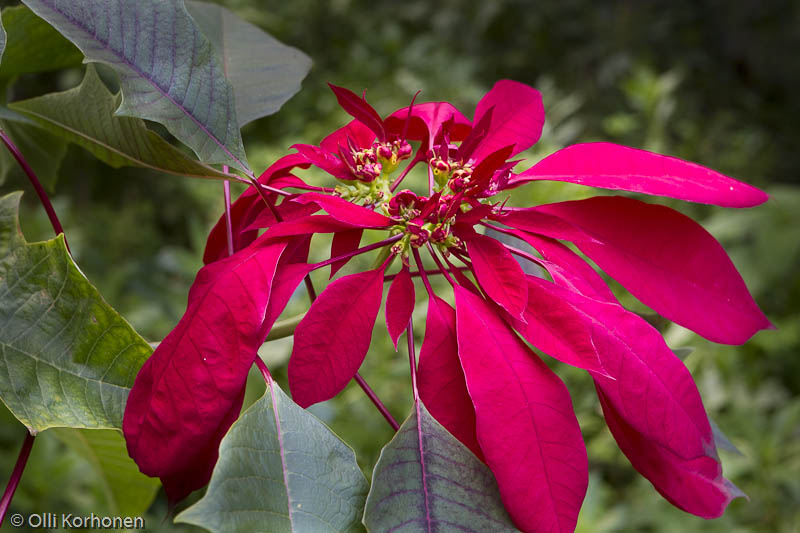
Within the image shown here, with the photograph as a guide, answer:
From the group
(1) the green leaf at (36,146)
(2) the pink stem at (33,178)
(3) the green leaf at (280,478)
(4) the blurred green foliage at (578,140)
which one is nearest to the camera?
(3) the green leaf at (280,478)

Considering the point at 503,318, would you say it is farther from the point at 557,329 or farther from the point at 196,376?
the point at 196,376

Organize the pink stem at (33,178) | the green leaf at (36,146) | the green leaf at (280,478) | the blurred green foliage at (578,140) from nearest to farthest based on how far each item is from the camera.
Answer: the green leaf at (280,478)
the pink stem at (33,178)
the green leaf at (36,146)
the blurred green foliage at (578,140)

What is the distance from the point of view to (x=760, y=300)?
5.03ft

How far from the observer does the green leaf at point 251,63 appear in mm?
439

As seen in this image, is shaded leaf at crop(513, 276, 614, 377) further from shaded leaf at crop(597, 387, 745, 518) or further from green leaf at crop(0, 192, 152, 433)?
green leaf at crop(0, 192, 152, 433)

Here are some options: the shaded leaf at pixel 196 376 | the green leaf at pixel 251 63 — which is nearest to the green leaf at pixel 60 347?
the shaded leaf at pixel 196 376

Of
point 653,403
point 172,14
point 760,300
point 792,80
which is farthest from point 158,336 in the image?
point 792,80

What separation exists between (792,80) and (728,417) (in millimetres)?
1413

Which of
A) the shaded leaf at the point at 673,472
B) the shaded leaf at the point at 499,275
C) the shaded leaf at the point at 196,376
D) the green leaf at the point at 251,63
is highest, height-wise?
the green leaf at the point at 251,63

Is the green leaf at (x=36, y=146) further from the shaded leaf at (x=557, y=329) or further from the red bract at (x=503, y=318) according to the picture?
the shaded leaf at (x=557, y=329)

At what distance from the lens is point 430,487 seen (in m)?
0.28

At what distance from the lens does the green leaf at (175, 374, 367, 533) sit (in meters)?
0.25

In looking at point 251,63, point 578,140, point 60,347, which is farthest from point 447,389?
point 578,140

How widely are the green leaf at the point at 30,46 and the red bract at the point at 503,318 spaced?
17 cm
